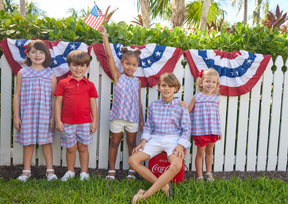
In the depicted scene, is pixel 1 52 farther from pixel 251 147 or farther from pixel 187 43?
pixel 251 147

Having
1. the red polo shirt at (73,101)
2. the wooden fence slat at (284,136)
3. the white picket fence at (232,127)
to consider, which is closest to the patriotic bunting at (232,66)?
the white picket fence at (232,127)

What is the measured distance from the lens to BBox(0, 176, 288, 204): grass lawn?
8.27 feet

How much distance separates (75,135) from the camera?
3078 millimetres

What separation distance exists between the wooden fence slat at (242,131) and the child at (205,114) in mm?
552

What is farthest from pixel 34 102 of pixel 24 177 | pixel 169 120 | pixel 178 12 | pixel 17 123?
pixel 178 12

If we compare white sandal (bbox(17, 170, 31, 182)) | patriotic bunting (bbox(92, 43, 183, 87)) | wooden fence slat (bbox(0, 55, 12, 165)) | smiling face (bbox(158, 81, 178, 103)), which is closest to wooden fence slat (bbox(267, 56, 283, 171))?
patriotic bunting (bbox(92, 43, 183, 87))

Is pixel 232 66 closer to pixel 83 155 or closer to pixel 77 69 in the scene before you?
pixel 77 69

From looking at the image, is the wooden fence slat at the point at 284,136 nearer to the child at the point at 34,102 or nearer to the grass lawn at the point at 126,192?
the grass lawn at the point at 126,192

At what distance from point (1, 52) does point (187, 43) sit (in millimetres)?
2577

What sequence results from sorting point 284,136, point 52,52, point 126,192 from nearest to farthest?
point 126,192 → point 52,52 → point 284,136

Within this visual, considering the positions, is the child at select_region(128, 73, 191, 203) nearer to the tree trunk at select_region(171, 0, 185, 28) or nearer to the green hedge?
the green hedge

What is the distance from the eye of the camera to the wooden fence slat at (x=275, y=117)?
3.61 meters

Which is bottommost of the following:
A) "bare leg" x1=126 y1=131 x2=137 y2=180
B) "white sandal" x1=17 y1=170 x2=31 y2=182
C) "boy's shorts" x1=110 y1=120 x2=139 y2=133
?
"white sandal" x1=17 y1=170 x2=31 y2=182

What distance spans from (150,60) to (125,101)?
26.6 inches
